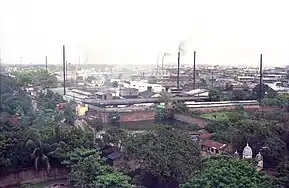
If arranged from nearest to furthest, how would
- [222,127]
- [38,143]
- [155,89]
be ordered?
[38,143]
[222,127]
[155,89]

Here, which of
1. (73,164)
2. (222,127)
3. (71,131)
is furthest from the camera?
(222,127)

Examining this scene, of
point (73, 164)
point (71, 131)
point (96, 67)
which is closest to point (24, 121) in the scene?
point (71, 131)

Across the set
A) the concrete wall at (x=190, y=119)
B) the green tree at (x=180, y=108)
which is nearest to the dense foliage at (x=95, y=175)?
the concrete wall at (x=190, y=119)

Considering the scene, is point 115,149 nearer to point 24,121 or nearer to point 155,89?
point 24,121

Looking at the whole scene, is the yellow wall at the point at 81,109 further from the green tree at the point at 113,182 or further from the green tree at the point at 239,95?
the green tree at the point at 113,182

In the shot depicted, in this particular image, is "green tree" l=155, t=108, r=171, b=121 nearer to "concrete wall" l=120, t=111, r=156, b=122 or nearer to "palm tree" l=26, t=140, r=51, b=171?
"concrete wall" l=120, t=111, r=156, b=122

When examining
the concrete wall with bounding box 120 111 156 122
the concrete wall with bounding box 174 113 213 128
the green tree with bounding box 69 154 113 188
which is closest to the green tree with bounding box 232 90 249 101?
the concrete wall with bounding box 174 113 213 128

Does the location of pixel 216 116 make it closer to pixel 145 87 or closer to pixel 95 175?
pixel 95 175
